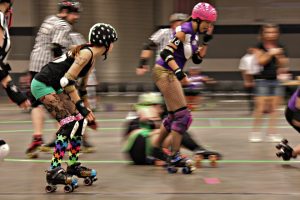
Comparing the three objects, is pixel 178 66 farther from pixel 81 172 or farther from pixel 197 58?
pixel 81 172

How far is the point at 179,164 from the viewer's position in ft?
21.3

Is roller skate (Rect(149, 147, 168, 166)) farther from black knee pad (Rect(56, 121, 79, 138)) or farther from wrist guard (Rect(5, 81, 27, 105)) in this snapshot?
wrist guard (Rect(5, 81, 27, 105))

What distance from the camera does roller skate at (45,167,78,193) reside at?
5703 mm

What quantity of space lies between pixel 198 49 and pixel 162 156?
1264mm

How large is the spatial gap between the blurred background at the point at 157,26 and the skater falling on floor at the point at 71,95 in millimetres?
7780

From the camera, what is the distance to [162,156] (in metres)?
6.88

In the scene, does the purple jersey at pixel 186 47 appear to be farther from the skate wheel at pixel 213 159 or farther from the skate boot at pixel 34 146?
the skate boot at pixel 34 146

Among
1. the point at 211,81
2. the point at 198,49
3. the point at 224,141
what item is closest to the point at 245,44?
the point at 211,81

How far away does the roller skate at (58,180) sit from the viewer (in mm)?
5703

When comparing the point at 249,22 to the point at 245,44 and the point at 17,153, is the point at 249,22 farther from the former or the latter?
the point at 17,153

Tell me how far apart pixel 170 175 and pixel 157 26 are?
8.20 meters

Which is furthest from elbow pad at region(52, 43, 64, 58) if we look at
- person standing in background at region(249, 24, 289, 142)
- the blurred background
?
the blurred background

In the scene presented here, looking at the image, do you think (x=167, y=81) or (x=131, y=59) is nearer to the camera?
(x=167, y=81)

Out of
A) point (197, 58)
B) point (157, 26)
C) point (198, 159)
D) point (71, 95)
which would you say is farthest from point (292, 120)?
point (157, 26)
